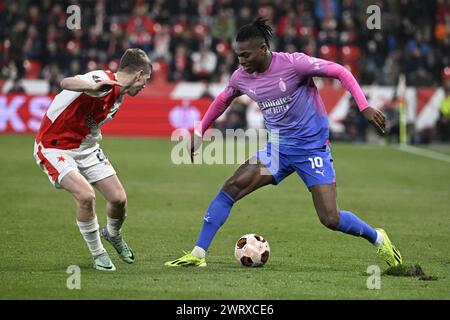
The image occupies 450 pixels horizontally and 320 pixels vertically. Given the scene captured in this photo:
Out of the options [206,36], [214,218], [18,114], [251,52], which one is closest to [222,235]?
[214,218]

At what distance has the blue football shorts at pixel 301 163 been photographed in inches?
356

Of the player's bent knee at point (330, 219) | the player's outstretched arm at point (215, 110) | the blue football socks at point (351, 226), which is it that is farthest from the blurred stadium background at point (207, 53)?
the player's bent knee at point (330, 219)

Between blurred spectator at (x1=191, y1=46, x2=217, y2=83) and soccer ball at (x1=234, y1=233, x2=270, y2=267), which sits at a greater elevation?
blurred spectator at (x1=191, y1=46, x2=217, y2=83)

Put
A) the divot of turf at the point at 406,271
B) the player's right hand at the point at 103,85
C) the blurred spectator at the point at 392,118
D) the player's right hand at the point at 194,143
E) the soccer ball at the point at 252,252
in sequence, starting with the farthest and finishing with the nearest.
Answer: the blurred spectator at the point at 392,118 → the player's right hand at the point at 194,143 → the soccer ball at the point at 252,252 → the divot of turf at the point at 406,271 → the player's right hand at the point at 103,85

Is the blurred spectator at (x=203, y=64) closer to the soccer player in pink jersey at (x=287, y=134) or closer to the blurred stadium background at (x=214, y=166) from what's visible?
the blurred stadium background at (x=214, y=166)

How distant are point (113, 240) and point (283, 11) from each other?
933 inches

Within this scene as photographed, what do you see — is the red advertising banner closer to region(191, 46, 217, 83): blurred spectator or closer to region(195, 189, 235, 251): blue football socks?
region(191, 46, 217, 83): blurred spectator

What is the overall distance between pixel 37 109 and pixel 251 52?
67.1 ft

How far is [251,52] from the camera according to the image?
8945mm

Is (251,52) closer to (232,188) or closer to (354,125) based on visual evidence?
(232,188)

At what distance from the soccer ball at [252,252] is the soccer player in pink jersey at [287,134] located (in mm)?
342

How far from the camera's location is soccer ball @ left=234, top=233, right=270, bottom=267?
923cm

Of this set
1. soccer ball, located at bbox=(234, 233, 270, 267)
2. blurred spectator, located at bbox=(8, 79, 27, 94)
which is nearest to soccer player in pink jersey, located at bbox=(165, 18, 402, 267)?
soccer ball, located at bbox=(234, 233, 270, 267)
